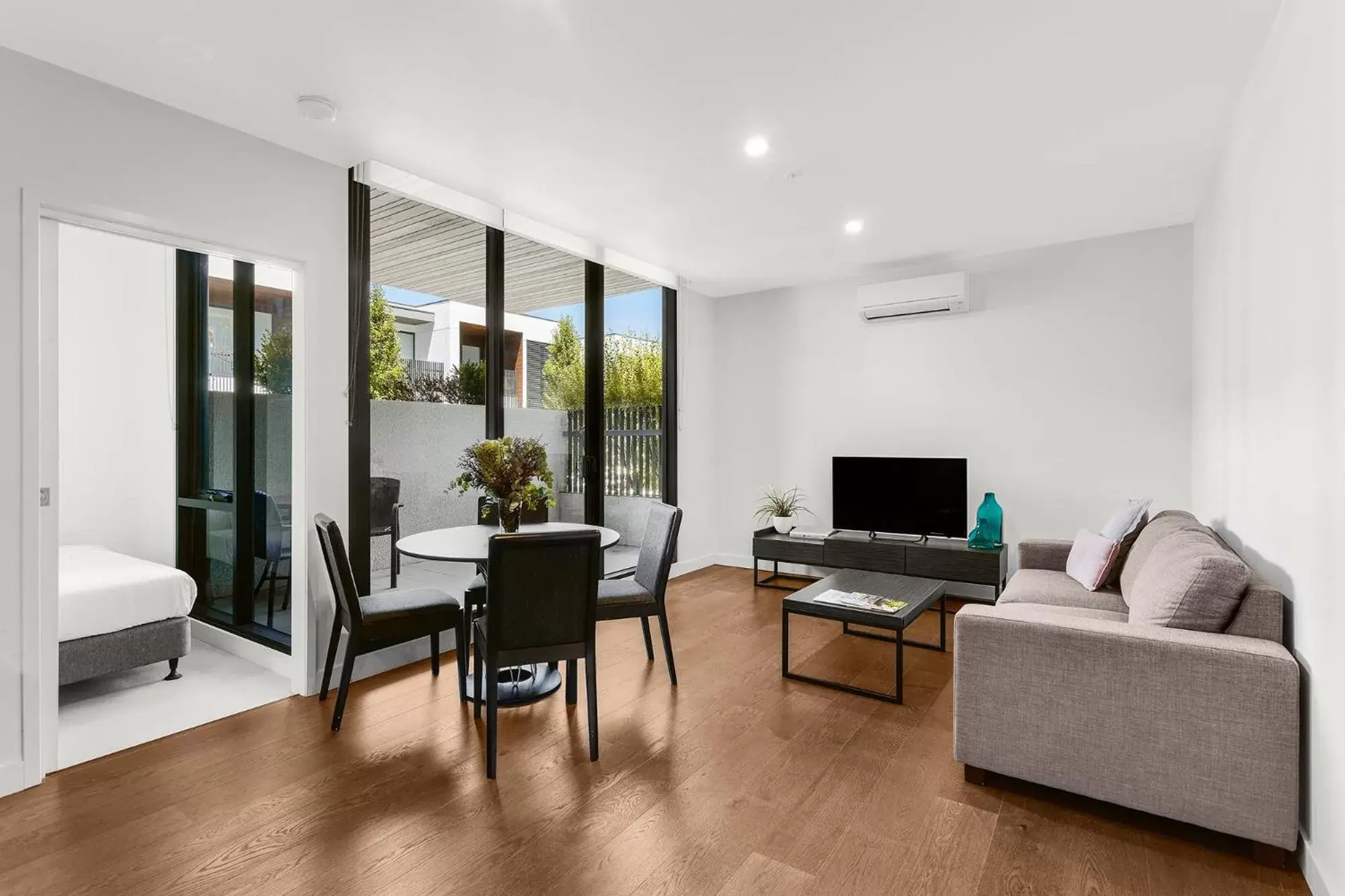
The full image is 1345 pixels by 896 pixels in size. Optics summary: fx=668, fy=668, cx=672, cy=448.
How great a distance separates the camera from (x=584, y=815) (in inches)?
84.7

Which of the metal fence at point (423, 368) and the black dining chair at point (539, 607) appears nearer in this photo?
the black dining chair at point (539, 607)

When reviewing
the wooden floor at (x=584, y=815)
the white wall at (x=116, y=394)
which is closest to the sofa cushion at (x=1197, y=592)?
the wooden floor at (x=584, y=815)

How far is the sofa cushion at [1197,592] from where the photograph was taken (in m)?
2.10

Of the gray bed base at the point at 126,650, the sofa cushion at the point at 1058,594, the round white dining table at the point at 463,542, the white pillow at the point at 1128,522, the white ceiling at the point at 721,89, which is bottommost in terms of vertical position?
the gray bed base at the point at 126,650

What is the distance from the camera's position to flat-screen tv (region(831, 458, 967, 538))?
4.89 meters

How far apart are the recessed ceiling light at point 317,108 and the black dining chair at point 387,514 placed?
5.55ft

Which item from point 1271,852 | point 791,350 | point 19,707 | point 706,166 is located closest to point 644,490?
point 791,350

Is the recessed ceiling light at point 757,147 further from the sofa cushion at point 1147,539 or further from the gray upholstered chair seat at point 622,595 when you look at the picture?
the sofa cushion at point 1147,539

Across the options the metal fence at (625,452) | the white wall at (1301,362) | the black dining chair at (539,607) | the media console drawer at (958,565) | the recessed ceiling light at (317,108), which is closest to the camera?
the white wall at (1301,362)

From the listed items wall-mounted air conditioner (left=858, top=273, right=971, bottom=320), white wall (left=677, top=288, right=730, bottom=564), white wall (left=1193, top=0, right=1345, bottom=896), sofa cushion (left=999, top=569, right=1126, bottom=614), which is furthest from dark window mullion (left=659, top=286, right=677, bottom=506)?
white wall (left=1193, top=0, right=1345, bottom=896)

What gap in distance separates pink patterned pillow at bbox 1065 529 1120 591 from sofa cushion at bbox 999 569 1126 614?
0.04 metres

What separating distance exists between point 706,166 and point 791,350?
2708mm

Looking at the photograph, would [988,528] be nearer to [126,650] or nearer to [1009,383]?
[1009,383]

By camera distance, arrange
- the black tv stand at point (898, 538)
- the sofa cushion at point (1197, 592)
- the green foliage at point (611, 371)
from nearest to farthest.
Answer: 1. the sofa cushion at point (1197, 592)
2. the green foliage at point (611, 371)
3. the black tv stand at point (898, 538)
